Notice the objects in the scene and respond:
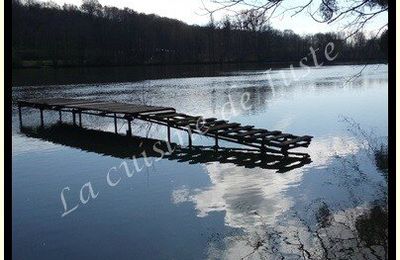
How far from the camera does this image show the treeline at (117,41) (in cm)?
10606

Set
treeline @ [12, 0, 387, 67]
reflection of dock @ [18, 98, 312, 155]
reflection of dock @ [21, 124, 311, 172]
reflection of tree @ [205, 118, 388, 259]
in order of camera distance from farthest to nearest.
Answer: treeline @ [12, 0, 387, 67]
reflection of dock @ [18, 98, 312, 155]
reflection of dock @ [21, 124, 311, 172]
reflection of tree @ [205, 118, 388, 259]

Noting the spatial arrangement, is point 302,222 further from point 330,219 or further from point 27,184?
point 27,184

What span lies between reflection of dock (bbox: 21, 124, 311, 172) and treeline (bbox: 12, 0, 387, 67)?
81.5 metres

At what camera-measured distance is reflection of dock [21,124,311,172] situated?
42.5ft

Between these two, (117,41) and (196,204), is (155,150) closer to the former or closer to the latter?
(196,204)

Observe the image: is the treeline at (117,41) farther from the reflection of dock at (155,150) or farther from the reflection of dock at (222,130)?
the reflection of dock at (222,130)

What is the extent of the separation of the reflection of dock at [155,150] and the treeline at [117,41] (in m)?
81.5

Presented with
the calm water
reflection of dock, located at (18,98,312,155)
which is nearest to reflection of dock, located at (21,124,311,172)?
the calm water

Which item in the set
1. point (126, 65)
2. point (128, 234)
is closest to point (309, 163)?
point (128, 234)

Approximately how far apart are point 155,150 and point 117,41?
111873mm

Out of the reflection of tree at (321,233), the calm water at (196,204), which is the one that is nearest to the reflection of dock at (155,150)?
the calm water at (196,204)

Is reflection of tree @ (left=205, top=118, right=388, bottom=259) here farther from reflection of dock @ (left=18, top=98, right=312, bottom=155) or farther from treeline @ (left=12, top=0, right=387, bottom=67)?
treeline @ (left=12, top=0, right=387, bottom=67)

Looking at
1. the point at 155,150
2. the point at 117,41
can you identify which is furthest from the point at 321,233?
the point at 117,41

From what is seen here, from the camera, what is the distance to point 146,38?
419ft
